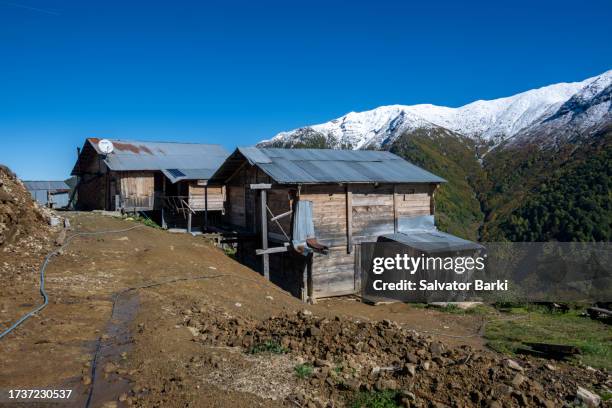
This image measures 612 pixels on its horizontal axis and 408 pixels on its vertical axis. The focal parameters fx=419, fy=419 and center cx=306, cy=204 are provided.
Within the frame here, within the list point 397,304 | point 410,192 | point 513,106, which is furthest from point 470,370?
point 513,106

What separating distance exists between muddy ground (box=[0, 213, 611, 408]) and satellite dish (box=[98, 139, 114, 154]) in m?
17.6

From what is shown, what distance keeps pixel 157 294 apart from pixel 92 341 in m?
2.70

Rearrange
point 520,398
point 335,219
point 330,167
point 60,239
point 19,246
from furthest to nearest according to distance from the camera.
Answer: point 330,167
point 335,219
point 60,239
point 19,246
point 520,398

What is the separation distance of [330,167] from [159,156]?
16371 mm

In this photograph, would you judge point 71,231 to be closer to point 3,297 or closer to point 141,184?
point 3,297

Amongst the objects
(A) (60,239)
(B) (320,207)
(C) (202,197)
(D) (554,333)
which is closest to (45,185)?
(C) (202,197)

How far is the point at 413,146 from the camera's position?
91.2m

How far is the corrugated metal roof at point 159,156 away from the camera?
89.1 ft

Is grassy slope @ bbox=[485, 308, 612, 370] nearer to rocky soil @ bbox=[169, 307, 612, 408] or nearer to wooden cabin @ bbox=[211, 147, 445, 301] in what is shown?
rocky soil @ bbox=[169, 307, 612, 408]

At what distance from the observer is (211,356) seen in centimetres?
606

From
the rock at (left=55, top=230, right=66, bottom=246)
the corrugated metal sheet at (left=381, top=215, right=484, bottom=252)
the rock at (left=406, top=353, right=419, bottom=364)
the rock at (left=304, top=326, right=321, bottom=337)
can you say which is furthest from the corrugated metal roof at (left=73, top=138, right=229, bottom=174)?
the rock at (left=406, top=353, right=419, bottom=364)

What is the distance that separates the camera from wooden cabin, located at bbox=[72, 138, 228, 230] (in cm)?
2638

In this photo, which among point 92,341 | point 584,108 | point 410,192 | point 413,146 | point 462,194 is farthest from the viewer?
point 413,146

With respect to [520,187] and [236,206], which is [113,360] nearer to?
[236,206]
